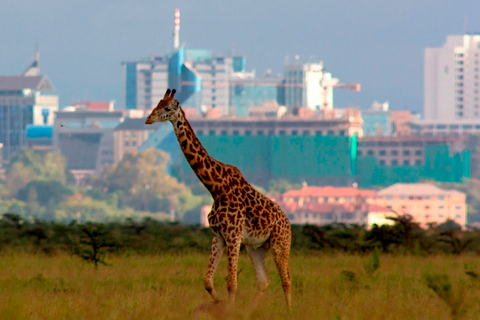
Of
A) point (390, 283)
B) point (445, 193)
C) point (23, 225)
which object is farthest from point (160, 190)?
point (390, 283)

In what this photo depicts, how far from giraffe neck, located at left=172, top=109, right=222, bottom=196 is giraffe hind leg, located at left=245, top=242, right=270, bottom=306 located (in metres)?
1.12

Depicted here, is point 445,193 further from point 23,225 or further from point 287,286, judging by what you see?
point 287,286

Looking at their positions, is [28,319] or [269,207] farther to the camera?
[269,207]

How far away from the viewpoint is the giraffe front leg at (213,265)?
15.5 metres

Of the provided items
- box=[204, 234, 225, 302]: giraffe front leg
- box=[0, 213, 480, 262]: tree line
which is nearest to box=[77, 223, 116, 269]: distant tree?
box=[0, 213, 480, 262]: tree line

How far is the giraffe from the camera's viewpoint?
50.9 feet

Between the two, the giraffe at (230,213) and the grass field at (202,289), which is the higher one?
the giraffe at (230,213)

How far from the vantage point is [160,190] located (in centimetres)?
19750

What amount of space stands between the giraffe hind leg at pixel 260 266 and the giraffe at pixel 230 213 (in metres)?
0.01

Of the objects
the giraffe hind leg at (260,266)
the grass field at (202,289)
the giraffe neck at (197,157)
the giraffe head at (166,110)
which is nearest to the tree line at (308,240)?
the grass field at (202,289)

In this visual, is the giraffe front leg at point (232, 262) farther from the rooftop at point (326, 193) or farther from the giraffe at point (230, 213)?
the rooftop at point (326, 193)

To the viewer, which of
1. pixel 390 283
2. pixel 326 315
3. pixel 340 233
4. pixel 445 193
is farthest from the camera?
pixel 445 193

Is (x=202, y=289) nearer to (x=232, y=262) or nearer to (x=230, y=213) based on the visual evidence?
(x=232, y=262)

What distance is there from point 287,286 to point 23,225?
16759 mm
